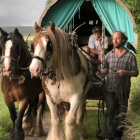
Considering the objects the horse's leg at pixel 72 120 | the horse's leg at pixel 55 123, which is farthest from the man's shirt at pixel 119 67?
the horse's leg at pixel 55 123

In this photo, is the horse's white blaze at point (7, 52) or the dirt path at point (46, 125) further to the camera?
the dirt path at point (46, 125)

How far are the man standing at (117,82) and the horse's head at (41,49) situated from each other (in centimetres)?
125

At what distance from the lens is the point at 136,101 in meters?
4.74

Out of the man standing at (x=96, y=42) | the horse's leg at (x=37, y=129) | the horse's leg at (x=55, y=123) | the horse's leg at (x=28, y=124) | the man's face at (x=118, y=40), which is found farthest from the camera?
the man standing at (x=96, y=42)

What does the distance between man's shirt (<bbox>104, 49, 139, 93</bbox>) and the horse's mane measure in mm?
878

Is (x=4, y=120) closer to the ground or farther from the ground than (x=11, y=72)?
closer to the ground

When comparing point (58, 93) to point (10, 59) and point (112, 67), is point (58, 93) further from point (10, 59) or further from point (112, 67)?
point (112, 67)

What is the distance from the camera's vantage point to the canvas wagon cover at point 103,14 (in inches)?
239

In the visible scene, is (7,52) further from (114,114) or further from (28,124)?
(114,114)

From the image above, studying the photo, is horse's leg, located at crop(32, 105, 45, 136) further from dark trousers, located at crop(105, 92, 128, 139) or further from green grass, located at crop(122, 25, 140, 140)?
green grass, located at crop(122, 25, 140, 140)

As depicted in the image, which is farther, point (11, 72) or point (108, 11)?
point (108, 11)

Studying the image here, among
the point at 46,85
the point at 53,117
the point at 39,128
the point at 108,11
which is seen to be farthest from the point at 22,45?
the point at 108,11

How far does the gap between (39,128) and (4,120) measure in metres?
0.79

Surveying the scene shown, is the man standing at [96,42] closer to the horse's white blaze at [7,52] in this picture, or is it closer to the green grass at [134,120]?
the green grass at [134,120]
